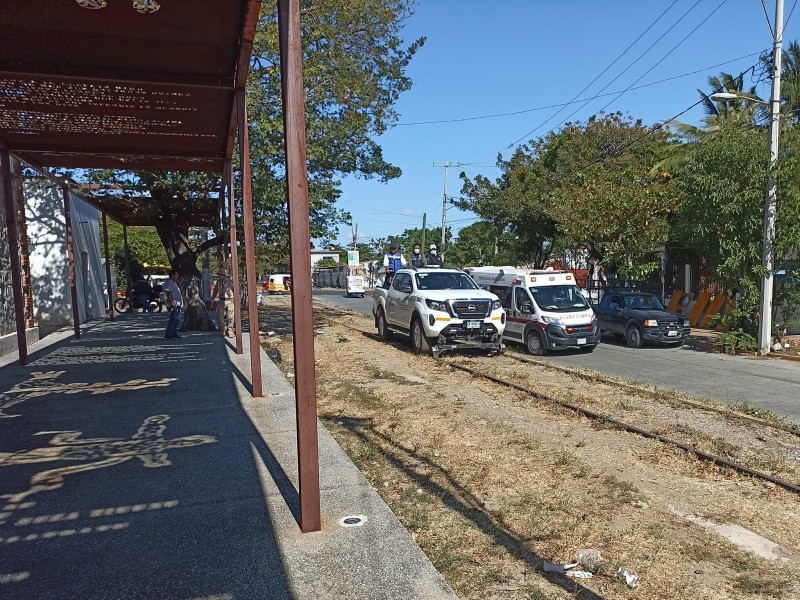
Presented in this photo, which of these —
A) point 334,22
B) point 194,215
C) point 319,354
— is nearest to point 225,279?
point 194,215

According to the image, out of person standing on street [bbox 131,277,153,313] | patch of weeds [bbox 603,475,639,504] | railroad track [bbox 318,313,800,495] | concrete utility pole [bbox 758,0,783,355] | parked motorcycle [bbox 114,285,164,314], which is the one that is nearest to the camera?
patch of weeds [bbox 603,475,639,504]

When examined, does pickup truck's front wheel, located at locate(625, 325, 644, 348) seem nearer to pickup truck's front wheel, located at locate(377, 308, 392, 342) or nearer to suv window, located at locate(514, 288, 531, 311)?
suv window, located at locate(514, 288, 531, 311)

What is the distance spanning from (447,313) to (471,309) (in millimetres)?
559

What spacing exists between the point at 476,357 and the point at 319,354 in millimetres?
3662

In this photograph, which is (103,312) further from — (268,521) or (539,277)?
(268,521)

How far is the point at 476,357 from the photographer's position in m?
13.5

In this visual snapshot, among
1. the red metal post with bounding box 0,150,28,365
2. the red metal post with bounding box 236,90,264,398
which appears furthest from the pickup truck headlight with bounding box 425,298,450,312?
the red metal post with bounding box 0,150,28,365

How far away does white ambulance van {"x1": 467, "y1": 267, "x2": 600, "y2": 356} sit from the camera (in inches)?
547

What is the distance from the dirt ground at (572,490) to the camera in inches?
151

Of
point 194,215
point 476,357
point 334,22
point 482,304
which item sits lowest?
point 476,357

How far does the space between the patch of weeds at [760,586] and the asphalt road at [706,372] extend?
5.07 m

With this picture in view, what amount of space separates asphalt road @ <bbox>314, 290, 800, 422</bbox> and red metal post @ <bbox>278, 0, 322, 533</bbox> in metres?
7.15

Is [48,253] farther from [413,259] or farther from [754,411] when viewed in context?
[754,411]

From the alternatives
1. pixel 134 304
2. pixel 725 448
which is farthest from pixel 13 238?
pixel 134 304
